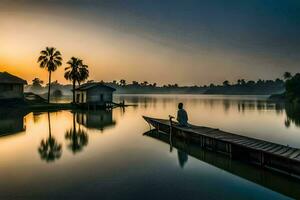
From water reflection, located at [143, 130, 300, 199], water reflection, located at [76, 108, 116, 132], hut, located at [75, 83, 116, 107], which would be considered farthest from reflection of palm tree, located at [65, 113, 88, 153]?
hut, located at [75, 83, 116, 107]

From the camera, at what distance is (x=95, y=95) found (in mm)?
53250

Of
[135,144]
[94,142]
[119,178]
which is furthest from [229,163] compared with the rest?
[94,142]

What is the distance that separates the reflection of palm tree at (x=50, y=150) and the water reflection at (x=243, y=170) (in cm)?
741

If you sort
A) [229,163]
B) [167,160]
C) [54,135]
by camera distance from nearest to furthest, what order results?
[229,163]
[167,160]
[54,135]

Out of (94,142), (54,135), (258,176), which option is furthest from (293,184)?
(54,135)

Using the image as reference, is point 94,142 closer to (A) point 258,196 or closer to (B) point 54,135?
(B) point 54,135

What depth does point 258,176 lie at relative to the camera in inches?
462

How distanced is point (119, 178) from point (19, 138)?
13067mm

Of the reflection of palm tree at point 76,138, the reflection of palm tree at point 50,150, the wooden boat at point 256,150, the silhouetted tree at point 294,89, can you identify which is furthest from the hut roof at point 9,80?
the silhouetted tree at point 294,89

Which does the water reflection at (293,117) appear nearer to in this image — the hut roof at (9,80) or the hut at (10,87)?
the hut roof at (9,80)

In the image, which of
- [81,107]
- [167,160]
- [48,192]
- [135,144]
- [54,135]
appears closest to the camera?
[48,192]

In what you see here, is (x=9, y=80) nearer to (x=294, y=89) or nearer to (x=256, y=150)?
(x=256, y=150)

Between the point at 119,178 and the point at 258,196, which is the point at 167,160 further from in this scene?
the point at 258,196

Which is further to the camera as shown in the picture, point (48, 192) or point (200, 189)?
point (200, 189)
